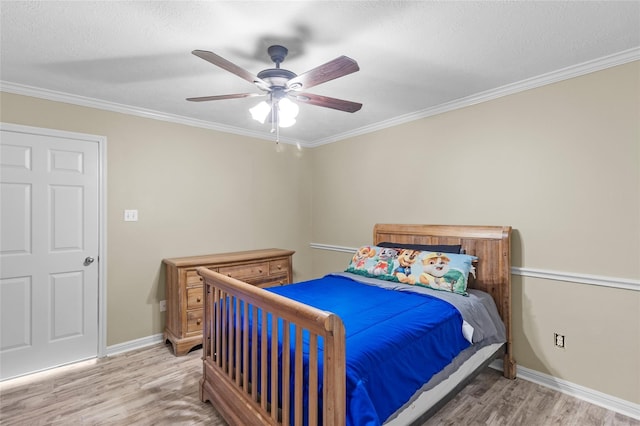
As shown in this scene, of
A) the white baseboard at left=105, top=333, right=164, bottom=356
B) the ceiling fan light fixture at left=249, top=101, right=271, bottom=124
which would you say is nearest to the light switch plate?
the white baseboard at left=105, top=333, right=164, bottom=356

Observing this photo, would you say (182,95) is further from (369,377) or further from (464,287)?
(464,287)

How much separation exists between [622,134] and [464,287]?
4.92 ft

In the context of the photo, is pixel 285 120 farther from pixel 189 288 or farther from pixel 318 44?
pixel 189 288

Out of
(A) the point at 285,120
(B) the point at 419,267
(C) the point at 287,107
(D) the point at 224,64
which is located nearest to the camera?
(D) the point at 224,64

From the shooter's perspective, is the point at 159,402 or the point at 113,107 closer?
the point at 159,402

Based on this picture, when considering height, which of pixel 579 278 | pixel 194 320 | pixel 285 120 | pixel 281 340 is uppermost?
pixel 285 120

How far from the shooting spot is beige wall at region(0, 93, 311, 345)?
3045 mm

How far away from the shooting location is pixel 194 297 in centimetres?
309

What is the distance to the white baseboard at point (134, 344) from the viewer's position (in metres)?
3.04

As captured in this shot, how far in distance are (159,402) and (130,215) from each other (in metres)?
1.78

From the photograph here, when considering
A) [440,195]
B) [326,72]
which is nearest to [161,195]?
[326,72]

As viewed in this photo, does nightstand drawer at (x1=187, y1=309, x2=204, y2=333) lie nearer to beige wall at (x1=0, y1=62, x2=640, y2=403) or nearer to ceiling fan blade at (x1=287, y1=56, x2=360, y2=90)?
beige wall at (x1=0, y1=62, x2=640, y2=403)

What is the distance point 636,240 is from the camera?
2.11m

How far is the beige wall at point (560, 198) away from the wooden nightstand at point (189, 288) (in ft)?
6.25
